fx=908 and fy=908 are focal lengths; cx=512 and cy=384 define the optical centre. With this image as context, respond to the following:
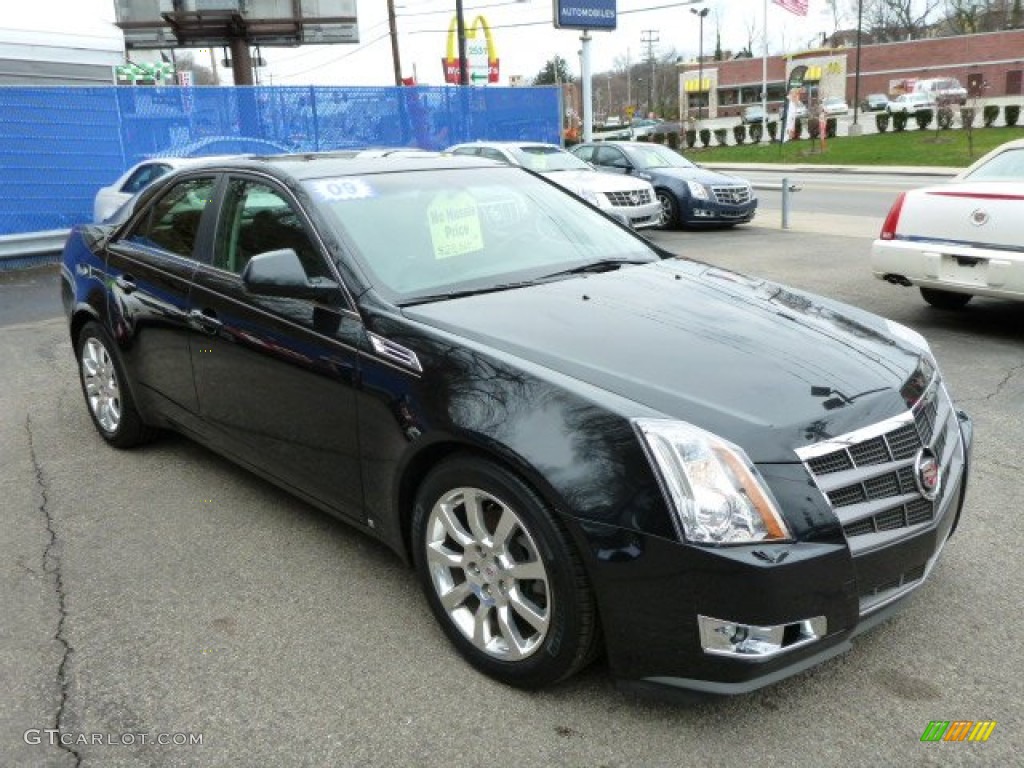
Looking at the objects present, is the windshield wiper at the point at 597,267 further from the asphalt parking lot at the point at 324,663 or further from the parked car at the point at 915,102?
the parked car at the point at 915,102

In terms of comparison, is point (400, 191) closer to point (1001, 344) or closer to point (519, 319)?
point (519, 319)

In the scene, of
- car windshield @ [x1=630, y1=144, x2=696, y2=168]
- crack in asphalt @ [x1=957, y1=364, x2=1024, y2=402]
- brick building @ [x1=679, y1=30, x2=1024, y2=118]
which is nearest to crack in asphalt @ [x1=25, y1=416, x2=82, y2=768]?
crack in asphalt @ [x1=957, y1=364, x2=1024, y2=402]

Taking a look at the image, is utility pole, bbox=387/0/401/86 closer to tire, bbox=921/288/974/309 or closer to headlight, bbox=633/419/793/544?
tire, bbox=921/288/974/309

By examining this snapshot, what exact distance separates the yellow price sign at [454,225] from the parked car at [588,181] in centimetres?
950

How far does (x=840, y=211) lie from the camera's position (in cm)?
1745

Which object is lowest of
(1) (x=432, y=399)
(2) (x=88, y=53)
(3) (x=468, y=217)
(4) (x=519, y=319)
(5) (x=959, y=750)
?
(5) (x=959, y=750)

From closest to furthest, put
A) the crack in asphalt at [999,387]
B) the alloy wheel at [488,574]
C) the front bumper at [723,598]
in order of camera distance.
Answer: the front bumper at [723,598], the alloy wheel at [488,574], the crack in asphalt at [999,387]

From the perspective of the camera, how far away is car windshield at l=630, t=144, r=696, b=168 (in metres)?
15.9

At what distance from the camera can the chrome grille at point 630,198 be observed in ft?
44.9

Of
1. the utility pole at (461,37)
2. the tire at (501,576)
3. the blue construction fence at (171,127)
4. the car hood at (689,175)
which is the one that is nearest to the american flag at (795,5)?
the utility pole at (461,37)

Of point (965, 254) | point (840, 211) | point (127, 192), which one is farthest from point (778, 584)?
point (840, 211)

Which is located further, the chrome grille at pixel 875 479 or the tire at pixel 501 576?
the tire at pixel 501 576

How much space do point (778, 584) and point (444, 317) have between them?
1.43 meters
